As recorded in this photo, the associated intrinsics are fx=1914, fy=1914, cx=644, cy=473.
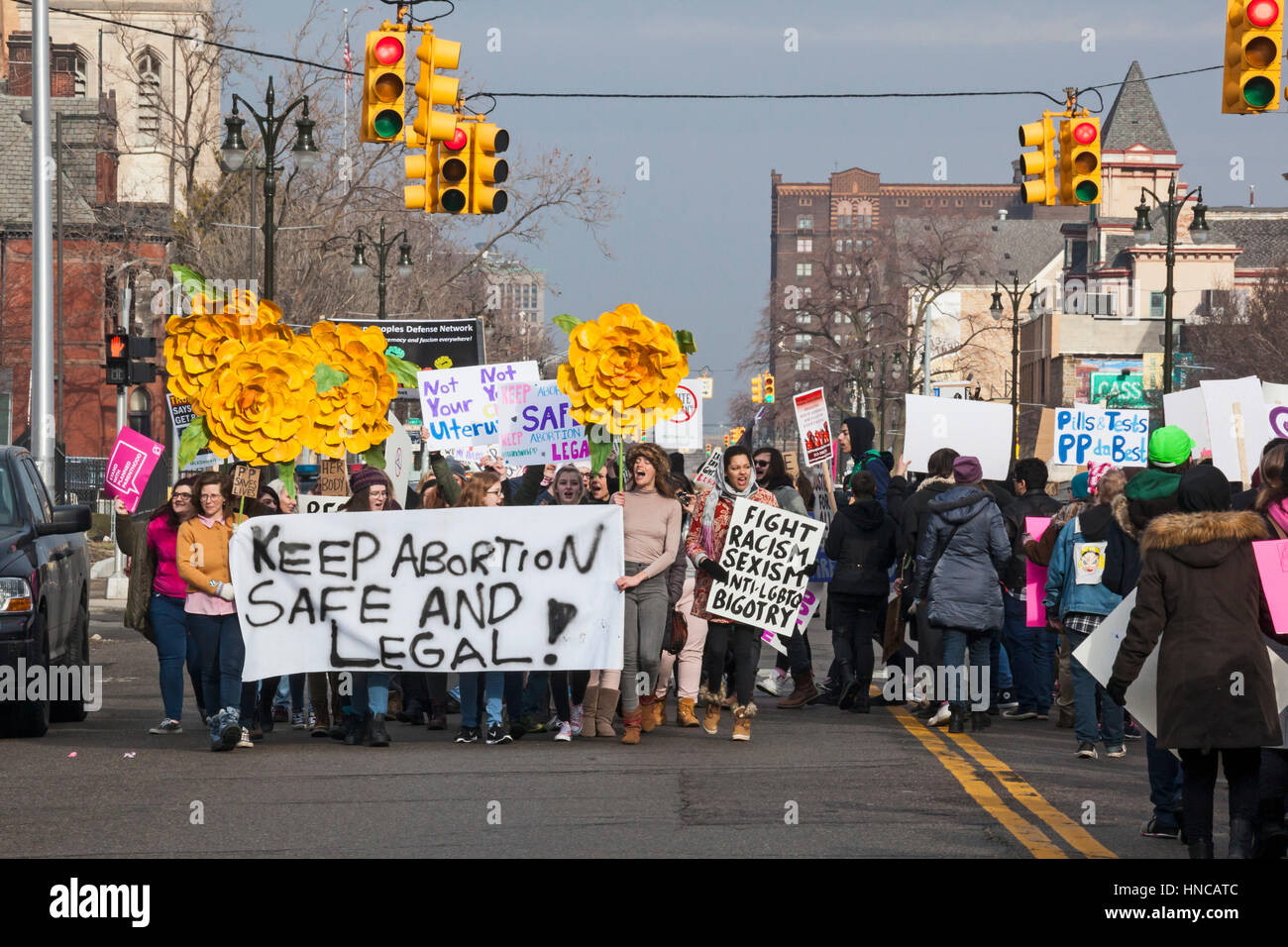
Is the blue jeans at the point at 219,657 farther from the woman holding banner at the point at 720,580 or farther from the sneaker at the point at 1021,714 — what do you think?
the sneaker at the point at 1021,714

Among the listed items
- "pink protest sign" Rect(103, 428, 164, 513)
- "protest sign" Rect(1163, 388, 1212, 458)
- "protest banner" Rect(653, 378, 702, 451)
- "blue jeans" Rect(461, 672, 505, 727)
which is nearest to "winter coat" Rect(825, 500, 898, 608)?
"blue jeans" Rect(461, 672, 505, 727)

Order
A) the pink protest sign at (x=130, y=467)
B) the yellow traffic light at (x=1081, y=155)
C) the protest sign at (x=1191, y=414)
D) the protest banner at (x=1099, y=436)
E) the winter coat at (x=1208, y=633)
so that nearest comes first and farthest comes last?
the winter coat at (x=1208, y=633) < the protest sign at (x=1191, y=414) < the yellow traffic light at (x=1081, y=155) < the pink protest sign at (x=130, y=467) < the protest banner at (x=1099, y=436)

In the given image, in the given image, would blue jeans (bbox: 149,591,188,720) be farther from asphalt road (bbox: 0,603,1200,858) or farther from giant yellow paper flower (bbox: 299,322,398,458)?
giant yellow paper flower (bbox: 299,322,398,458)

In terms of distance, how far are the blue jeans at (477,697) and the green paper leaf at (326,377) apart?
2.25m

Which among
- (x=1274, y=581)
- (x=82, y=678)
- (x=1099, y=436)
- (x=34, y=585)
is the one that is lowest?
(x=82, y=678)

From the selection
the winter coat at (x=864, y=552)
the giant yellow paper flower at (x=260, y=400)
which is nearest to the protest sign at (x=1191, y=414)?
the winter coat at (x=864, y=552)

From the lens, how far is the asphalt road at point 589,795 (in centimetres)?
888

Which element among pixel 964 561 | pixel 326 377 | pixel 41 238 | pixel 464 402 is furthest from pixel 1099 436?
pixel 41 238

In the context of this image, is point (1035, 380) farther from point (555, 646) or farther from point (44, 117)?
point (555, 646)

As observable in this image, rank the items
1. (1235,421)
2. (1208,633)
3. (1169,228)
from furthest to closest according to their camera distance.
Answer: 1. (1169,228)
2. (1235,421)
3. (1208,633)

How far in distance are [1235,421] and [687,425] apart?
526 inches

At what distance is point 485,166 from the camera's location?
1834cm

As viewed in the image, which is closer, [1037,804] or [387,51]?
[1037,804]

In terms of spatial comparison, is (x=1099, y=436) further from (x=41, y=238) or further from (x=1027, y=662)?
(x=41, y=238)
